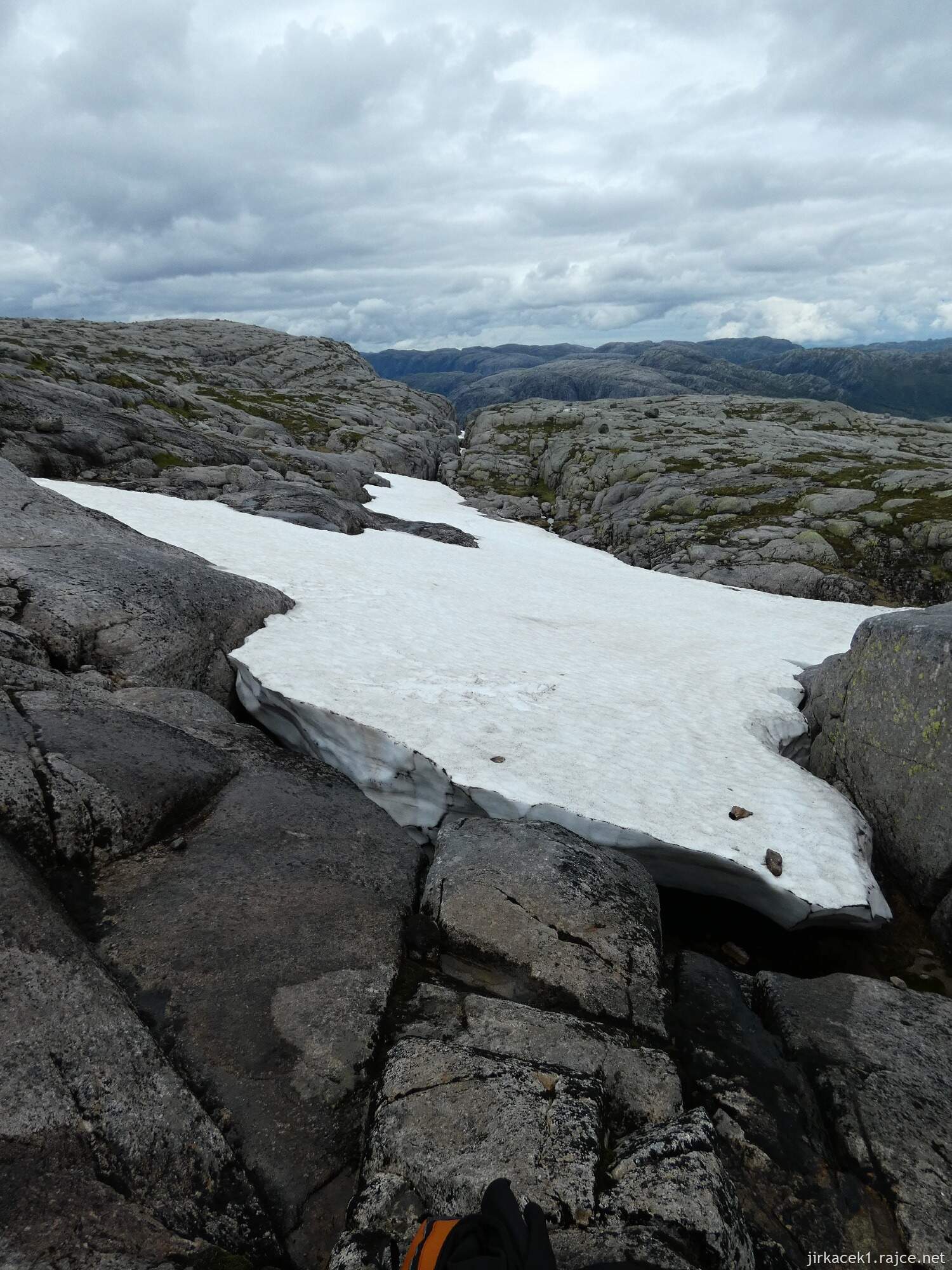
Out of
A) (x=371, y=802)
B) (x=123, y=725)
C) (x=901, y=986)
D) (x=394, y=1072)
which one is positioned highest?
(x=123, y=725)

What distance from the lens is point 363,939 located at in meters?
9.59

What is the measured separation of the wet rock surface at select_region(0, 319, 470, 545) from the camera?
A: 44.1 meters

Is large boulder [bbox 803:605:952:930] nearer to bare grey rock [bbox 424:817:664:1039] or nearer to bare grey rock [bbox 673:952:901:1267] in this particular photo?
bare grey rock [bbox 673:952:901:1267]

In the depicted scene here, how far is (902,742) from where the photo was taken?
14.6 meters

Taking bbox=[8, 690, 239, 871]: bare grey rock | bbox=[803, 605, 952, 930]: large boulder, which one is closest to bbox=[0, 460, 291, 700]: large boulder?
bbox=[8, 690, 239, 871]: bare grey rock

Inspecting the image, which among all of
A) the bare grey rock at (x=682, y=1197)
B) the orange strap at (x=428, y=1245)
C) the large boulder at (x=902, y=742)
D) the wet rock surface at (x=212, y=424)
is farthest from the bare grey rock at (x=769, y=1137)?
the wet rock surface at (x=212, y=424)

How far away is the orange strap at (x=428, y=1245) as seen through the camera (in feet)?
17.2

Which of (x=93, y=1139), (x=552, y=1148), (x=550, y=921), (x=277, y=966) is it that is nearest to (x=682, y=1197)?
(x=552, y=1148)

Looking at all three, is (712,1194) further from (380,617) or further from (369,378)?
(369,378)

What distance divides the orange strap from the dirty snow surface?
25.1 ft

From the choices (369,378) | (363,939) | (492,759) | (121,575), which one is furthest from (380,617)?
(369,378)

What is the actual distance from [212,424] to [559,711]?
276 ft

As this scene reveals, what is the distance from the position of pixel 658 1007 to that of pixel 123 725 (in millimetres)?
10326

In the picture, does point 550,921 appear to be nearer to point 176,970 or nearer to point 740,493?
point 176,970
